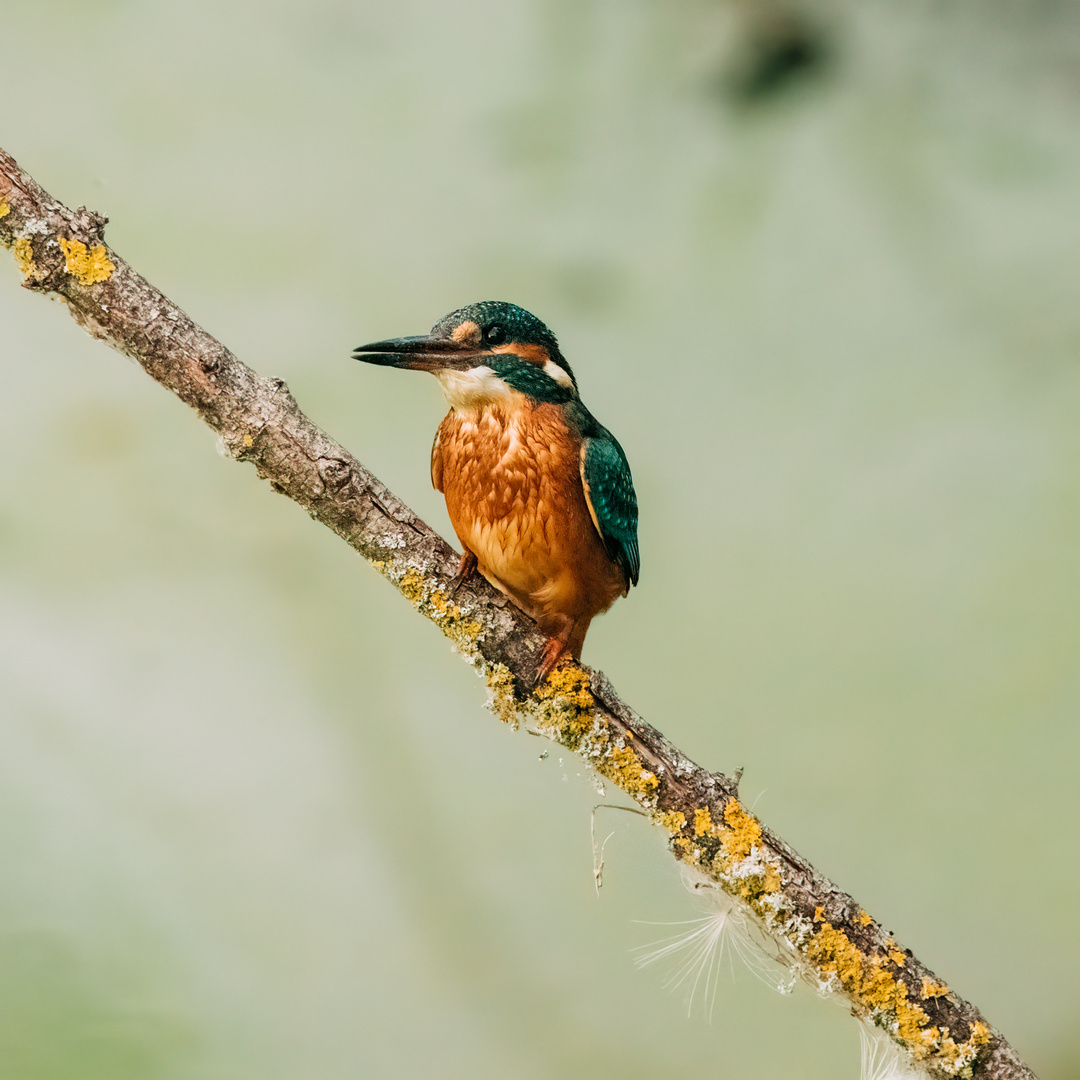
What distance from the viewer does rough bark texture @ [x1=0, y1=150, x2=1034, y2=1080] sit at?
1499mm

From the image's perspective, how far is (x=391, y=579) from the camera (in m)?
1.64

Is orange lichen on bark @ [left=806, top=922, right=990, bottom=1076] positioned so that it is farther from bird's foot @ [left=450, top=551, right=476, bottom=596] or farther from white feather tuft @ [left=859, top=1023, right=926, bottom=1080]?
bird's foot @ [left=450, top=551, right=476, bottom=596]

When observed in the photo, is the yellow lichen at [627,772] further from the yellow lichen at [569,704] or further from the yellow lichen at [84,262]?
the yellow lichen at [84,262]

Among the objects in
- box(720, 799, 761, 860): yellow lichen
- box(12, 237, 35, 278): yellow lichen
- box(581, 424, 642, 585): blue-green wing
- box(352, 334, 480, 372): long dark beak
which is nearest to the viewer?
box(12, 237, 35, 278): yellow lichen

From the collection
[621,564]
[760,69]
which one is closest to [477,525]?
[621,564]

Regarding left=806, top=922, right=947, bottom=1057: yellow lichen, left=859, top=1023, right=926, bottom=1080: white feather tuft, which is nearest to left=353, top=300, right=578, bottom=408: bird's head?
left=806, top=922, right=947, bottom=1057: yellow lichen

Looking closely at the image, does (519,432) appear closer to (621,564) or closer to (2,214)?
(621,564)

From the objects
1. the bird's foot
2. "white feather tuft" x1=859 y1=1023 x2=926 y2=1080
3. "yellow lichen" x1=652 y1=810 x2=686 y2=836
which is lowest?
"white feather tuft" x1=859 y1=1023 x2=926 y2=1080

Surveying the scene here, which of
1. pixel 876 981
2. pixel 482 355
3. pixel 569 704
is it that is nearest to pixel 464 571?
pixel 569 704

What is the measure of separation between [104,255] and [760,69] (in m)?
2.65

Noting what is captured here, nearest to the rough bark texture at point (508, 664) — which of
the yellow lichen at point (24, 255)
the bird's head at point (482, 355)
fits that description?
the yellow lichen at point (24, 255)

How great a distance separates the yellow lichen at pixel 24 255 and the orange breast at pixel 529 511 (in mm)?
753

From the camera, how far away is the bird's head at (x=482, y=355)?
1.75 meters

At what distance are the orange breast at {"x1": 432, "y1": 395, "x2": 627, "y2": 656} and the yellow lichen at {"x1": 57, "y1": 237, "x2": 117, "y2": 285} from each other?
2.19 feet
